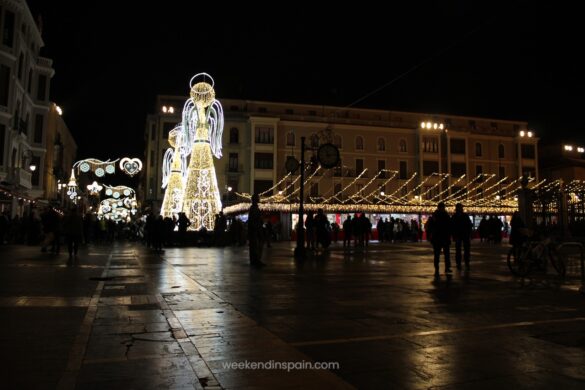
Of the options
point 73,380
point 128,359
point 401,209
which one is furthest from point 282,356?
point 401,209

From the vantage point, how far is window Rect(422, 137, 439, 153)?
5538 cm

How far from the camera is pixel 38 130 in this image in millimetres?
37781

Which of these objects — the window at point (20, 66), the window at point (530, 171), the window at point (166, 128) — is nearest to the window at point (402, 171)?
the window at point (530, 171)

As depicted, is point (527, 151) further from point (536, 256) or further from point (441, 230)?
point (536, 256)

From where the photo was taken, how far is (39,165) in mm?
37531

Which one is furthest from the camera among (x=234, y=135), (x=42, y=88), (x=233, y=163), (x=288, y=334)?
(x=234, y=135)

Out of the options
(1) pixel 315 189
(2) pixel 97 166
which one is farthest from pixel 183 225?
(1) pixel 315 189

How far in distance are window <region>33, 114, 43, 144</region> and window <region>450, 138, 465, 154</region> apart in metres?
40.1

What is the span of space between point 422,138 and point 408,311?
5105 centimetres

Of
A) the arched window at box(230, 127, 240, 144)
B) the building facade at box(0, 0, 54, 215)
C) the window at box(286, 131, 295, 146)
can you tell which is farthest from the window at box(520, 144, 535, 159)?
the building facade at box(0, 0, 54, 215)

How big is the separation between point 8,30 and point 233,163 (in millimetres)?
26708

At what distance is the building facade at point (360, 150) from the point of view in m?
52.3

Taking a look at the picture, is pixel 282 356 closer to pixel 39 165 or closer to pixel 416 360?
pixel 416 360

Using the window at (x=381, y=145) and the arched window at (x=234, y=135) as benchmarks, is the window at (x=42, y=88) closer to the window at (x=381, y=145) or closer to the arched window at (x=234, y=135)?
the arched window at (x=234, y=135)
